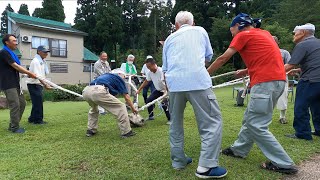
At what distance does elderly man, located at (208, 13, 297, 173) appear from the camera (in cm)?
368

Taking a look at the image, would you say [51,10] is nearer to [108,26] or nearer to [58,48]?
[108,26]

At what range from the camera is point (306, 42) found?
5.17 m

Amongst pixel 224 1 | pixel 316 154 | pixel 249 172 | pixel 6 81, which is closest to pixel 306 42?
pixel 316 154

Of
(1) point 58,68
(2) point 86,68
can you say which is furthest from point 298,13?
(1) point 58,68

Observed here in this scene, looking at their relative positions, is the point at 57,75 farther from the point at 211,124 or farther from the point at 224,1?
the point at 211,124

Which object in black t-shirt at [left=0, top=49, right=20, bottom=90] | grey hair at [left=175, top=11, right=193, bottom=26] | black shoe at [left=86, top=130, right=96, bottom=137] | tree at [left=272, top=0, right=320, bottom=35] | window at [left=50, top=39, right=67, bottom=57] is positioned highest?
tree at [left=272, top=0, right=320, bottom=35]


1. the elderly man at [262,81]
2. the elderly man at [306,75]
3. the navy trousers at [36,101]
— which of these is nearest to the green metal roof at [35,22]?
the navy trousers at [36,101]

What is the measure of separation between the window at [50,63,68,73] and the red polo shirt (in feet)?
90.8

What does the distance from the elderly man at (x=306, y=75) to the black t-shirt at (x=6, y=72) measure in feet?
17.2

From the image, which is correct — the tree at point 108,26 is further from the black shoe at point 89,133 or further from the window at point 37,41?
the black shoe at point 89,133

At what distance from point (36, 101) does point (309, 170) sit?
237 inches

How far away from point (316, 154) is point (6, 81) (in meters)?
5.74

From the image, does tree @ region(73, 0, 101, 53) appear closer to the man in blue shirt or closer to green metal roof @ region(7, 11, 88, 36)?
green metal roof @ region(7, 11, 88, 36)

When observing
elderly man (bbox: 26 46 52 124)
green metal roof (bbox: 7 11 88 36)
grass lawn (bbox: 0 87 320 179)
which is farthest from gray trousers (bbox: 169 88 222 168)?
green metal roof (bbox: 7 11 88 36)
